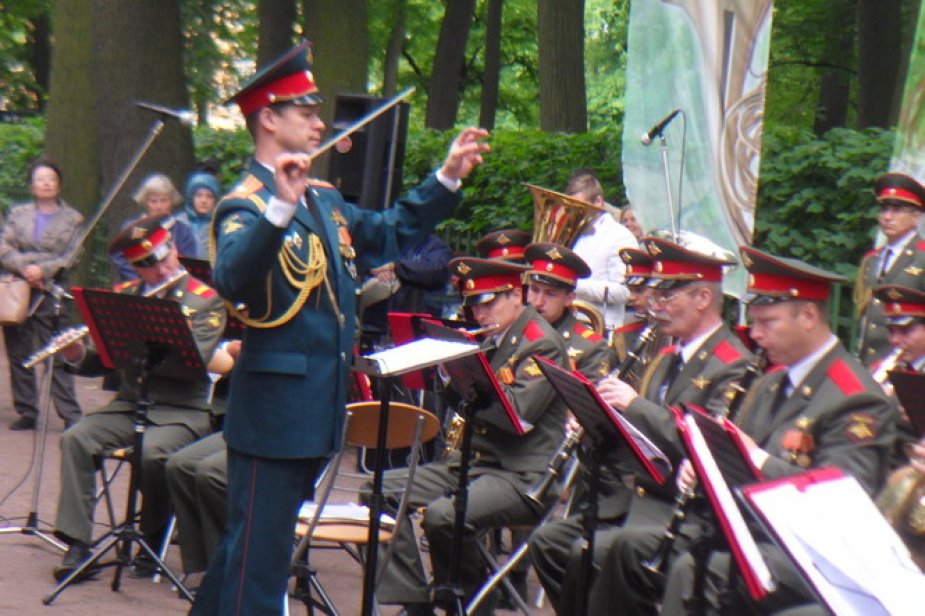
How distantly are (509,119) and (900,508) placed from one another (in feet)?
101

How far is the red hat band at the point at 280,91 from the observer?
5074 mm

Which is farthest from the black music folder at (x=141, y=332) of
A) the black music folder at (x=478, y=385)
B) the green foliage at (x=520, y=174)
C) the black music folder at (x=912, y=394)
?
the green foliage at (x=520, y=174)

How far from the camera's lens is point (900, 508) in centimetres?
463

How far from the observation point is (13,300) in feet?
36.2

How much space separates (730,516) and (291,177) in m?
1.72

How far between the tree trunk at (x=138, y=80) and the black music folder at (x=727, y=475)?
10.8 metres

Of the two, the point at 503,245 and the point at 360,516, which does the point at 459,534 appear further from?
the point at 503,245

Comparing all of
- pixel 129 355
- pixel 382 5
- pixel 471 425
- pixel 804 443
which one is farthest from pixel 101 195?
pixel 804 443

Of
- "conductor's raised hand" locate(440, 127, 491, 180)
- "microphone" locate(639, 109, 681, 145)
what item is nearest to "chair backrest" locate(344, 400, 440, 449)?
"conductor's raised hand" locate(440, 127, 491, 180)

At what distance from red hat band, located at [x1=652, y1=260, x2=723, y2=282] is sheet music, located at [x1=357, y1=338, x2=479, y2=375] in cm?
111

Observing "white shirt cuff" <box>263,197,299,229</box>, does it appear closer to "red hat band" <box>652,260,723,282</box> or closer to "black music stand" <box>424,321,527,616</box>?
"black music stand" <box>424,321,527,616</box>

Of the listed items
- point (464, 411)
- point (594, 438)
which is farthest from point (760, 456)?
point (464, 411)

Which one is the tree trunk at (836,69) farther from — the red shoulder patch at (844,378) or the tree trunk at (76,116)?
the red shoulder patch at (844,378)

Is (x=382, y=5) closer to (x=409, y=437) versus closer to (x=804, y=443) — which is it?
(x=409, y=437)
